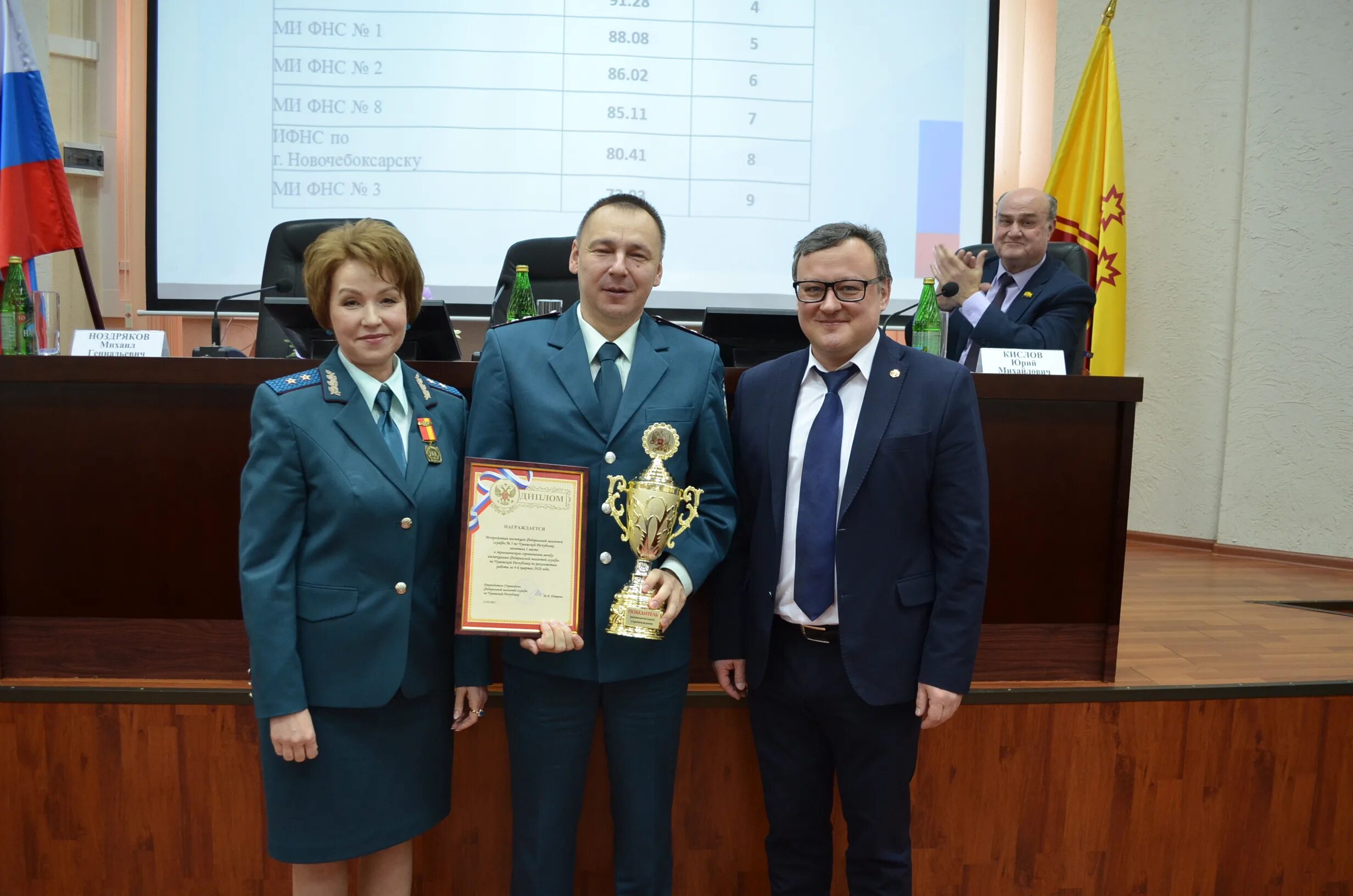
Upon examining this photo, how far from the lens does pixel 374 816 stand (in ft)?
5.06

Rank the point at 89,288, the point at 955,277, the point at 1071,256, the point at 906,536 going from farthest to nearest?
the point at 1071,256, the point at 89,288, the point at 955,277, the point at 906,536

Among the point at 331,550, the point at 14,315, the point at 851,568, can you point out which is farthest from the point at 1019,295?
the point at 14,315

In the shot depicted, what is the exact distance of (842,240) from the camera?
1.61 m

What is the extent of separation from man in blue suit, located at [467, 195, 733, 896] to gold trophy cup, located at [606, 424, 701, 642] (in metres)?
0.02

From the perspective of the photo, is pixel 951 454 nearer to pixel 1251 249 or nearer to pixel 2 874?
pixel 2 874

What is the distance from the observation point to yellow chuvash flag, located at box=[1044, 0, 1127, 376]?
497cm

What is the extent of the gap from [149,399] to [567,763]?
134 centimetres

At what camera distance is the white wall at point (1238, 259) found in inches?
185

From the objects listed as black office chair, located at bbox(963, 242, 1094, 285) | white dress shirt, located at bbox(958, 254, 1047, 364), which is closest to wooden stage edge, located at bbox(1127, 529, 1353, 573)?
black office chair, located at bbox(963, 242, 1094, 285)

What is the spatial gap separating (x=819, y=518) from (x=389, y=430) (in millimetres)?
801

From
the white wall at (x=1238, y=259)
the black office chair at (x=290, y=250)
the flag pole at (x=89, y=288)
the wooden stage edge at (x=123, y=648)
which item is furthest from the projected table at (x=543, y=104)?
the wooden stage edge at (x=123, y=648)

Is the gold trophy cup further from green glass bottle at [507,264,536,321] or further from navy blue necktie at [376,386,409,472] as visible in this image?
green glass bottle at [507,264,536,321]

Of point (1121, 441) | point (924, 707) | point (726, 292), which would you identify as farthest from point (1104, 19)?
point (924, 707)

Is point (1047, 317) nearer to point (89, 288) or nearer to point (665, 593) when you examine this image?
point (665, 593)
